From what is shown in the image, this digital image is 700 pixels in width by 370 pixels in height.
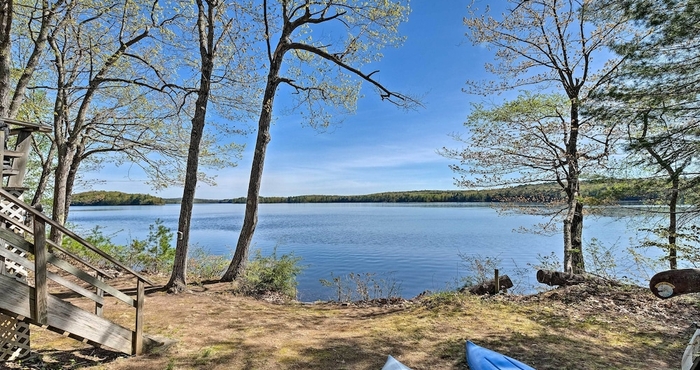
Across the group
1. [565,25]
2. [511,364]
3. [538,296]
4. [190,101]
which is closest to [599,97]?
[538,296]

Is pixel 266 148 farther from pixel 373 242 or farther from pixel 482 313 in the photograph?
pixel 373 242

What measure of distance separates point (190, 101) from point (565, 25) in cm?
1050

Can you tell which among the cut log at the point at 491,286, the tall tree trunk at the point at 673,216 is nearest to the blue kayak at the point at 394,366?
the cut log at the point at 491,286

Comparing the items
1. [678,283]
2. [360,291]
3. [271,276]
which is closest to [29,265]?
[271,276]

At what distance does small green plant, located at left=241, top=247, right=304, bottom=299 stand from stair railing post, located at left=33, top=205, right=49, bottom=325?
4.35m

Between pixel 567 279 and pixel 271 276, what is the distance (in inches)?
243

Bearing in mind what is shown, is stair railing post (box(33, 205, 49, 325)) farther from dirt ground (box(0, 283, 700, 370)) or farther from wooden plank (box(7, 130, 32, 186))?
wooden plank (box(7, 130, 32, 186))

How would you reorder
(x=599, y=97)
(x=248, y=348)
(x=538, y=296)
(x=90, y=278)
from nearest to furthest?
(x=90, y=278) → (x=248, y=348) → (x=599, y=97) → (x=538, y=296)

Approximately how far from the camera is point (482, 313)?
5.10 metres

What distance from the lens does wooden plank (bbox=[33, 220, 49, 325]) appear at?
103 inches

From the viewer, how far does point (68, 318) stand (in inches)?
113

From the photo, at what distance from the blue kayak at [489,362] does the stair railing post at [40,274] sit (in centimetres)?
381

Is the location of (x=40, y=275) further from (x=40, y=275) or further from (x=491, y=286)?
(x=491, y=286)

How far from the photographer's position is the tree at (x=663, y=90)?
4.04 meters
